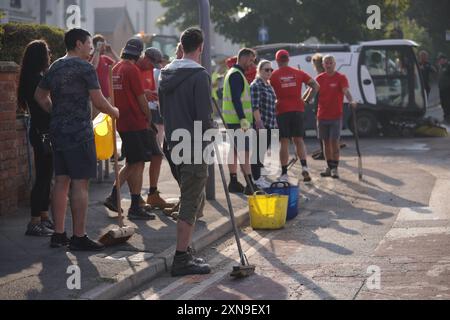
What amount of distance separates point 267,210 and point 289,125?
12.7 ft

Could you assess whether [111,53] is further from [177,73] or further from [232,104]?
[177,73]

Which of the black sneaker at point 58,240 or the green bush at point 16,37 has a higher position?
the green bush at point 16,37

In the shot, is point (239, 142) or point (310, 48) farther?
point (310, 48)

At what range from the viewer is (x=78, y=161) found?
28.5ft

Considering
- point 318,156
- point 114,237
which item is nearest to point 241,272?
point 114,237

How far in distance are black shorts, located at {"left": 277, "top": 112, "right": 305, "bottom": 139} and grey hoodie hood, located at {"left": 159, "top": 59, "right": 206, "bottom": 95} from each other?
19.9 feet

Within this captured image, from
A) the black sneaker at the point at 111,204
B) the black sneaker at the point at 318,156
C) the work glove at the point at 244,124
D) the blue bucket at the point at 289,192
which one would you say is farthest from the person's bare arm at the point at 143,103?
the black sneaker at the point at 318,156

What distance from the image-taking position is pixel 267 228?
34.8ft

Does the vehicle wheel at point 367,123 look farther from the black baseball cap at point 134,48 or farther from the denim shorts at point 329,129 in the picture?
the black baseball cap at point 134,48

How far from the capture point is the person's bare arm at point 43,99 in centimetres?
884

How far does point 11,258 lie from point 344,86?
24.9ft

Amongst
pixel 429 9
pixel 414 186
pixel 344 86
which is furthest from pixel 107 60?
pixel 429 9

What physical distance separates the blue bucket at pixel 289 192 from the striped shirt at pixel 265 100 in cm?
211
